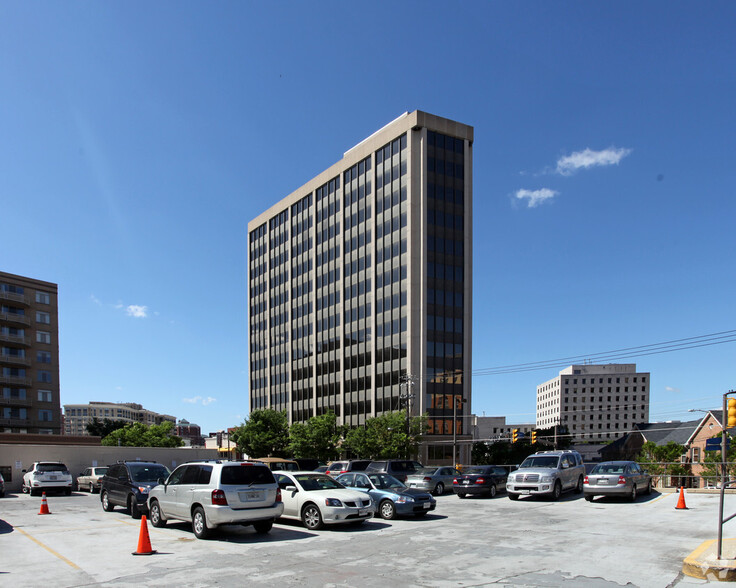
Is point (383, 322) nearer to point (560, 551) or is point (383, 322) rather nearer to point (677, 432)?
point (677, 432)

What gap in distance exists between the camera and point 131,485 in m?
19.2

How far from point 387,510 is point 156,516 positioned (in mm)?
6517

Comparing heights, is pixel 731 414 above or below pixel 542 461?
above

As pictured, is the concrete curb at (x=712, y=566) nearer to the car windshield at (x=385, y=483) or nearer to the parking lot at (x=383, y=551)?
the parking lot at (x=383, y=551)

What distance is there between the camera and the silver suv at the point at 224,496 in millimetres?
13891

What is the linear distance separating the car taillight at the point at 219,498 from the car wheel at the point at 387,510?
A: 6.12 m

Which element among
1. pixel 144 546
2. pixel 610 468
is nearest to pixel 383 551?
pixel 144 546

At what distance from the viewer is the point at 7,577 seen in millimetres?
10445

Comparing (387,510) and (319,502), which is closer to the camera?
(319,502)

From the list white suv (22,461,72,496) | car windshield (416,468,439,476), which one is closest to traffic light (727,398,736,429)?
car windshield (416,468,439,476)

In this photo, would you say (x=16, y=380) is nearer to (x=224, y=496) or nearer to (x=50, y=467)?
(x=50, y=467)

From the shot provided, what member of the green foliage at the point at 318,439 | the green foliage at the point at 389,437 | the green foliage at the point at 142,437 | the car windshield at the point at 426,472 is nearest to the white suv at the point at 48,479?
the car windshield at the point at 426,472

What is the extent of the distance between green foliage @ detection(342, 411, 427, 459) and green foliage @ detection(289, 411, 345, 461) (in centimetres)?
753

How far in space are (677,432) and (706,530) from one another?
260ft
